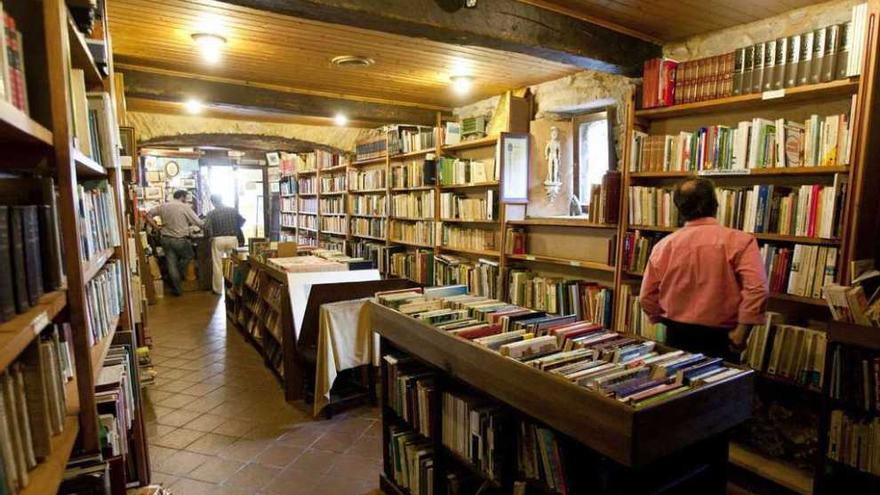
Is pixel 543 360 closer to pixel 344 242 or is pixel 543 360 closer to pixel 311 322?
pixel 311 322

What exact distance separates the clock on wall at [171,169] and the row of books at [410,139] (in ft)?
25.2

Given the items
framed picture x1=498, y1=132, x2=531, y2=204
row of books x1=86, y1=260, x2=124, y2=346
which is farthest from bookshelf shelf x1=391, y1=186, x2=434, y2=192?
row of books x1=86, y1=260, x2=124, y2=346

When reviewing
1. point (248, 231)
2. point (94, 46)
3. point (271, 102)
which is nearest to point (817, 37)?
point (94, 46)

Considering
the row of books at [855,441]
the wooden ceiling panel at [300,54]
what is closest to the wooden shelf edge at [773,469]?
the row of books at [855,441]

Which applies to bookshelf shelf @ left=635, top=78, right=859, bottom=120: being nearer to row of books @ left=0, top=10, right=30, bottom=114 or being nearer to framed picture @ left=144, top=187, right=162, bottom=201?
row of books @ left=0, top=10, right=30, bottom=114

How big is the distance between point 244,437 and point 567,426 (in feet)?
7.79

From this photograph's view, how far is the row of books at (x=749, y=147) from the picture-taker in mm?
2381

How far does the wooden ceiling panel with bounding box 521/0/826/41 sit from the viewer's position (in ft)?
8.56

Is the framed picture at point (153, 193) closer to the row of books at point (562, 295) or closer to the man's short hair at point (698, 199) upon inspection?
the row of books at point (562, 295)

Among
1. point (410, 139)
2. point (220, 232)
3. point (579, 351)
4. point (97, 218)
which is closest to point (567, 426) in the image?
point (579, 351)

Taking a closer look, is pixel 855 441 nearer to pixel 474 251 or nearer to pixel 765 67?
pixel 765 67

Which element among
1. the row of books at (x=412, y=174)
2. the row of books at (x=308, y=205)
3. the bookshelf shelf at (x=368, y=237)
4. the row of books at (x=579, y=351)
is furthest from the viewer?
the row of books at (x=308, y=205)

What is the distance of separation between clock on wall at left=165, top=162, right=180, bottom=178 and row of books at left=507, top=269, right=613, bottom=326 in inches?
389

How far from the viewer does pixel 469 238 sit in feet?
16.0
